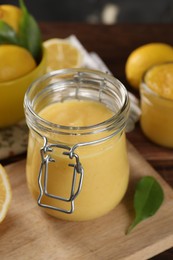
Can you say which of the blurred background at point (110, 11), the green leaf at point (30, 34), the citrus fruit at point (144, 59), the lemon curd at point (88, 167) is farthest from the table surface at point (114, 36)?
the blurred background at point (110, 11)

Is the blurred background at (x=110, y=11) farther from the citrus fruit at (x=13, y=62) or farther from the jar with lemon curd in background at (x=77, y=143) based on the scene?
the jar with lemon curd in background at (x=77, y=143)

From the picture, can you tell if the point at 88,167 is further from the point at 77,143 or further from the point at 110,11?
the point at 110,11

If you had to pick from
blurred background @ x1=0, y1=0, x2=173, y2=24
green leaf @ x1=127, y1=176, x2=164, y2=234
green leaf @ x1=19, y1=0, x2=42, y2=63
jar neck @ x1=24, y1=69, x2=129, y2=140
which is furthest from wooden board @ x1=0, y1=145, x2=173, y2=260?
blurred background @ x1=0, y1=0, x2=173, y2=24

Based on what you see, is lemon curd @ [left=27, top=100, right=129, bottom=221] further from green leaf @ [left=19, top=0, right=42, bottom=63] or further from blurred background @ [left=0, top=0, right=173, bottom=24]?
blurred background @ [left=0, top=0, right=173, bottom=24]

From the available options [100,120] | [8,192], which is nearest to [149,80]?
[100,120]

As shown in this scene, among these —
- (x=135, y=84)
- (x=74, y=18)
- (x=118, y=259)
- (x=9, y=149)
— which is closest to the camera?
(x=118, y=259)

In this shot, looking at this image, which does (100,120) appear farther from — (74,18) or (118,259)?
(74,18)

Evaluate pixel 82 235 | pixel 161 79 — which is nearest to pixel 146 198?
pixel 82 235
